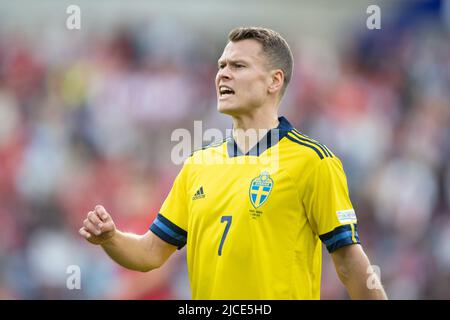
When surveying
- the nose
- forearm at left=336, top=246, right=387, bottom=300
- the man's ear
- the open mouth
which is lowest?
forearm at left=336, top=246, right=387, bottom=300

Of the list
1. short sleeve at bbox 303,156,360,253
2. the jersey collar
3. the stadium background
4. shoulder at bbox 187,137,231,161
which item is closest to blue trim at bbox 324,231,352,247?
short sleeve at bbox 303,156,360,253

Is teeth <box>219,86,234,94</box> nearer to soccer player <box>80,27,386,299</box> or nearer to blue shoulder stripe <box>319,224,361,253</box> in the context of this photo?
soccer player <box>80,27,386,299</box>

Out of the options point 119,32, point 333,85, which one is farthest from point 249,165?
point 119,32

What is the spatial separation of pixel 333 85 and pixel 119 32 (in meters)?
3.06

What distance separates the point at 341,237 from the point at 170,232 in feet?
3.35

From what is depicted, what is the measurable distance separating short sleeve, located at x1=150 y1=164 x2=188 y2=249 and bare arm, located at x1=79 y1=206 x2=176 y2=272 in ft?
A: 0.16

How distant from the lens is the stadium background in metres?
9.09

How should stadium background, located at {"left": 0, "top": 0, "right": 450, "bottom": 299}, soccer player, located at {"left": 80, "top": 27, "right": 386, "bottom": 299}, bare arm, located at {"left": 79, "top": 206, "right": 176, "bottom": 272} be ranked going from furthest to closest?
1. stadium background, located at {"left": 0, "top": 0, "right": 450, "bottom": 299}
2. bare arm, located at {"left": 79, "top": 206, "right": 176, "bottom": 272}
3. soccer player, located at {"left": 80, "top": 27, "right": 386, "bottom": 299}

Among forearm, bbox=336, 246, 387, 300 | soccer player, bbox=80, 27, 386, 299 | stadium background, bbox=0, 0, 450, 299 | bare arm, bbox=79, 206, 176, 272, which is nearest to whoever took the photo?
forearm, bbox=336, 246, 387, 300

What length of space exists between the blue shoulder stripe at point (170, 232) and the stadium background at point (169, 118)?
4.20 metres

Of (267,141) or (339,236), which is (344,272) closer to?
(339,236)

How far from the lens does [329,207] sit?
388cm

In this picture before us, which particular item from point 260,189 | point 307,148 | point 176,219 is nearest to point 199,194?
point 176,219
